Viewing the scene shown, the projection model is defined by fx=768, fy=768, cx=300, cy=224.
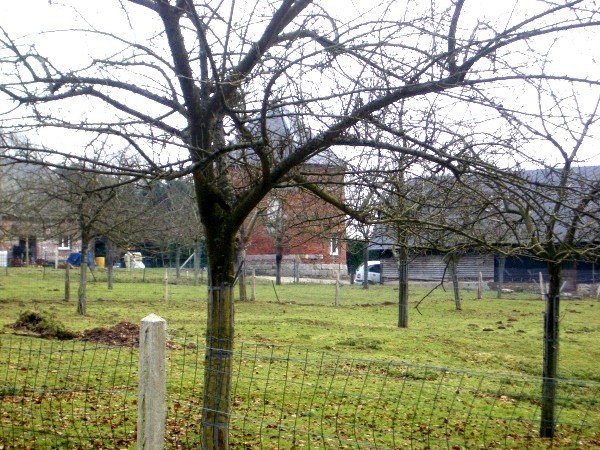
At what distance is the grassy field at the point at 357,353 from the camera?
24.6 ft

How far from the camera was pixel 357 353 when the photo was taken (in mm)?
13141

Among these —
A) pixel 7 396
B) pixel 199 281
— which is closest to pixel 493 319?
pixel 7 396

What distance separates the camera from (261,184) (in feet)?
16.6

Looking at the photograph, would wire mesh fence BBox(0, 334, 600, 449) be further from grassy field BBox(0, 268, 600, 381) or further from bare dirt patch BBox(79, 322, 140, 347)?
grassy field BBox(0, 268, 600, 381)

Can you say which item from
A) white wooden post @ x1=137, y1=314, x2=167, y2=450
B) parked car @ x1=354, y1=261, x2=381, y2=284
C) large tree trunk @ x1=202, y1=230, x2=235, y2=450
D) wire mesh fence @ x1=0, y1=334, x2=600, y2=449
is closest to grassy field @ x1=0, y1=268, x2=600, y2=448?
wire mesh fence @ x1=0, y1=334, x2=600, y2=449

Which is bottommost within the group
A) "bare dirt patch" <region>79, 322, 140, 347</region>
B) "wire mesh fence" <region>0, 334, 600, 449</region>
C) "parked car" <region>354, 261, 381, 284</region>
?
"wire mesh fence" <region>0, 334, 600, 449</region>

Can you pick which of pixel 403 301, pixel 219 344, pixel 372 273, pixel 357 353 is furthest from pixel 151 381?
pixel 372 273

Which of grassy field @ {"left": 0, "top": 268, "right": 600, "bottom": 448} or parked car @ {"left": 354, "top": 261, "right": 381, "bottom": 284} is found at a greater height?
parked car @ {"left": 354, "top": 261, "right": 381, "bottom": 284}

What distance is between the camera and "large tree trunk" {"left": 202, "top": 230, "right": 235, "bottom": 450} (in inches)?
211

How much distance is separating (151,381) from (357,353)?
29.8ft

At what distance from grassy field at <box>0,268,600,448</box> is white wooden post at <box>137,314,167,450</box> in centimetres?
87

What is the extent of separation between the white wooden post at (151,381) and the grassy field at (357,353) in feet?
2.85

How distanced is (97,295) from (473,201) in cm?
2247

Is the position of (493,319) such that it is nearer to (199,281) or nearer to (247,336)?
(247,336)
